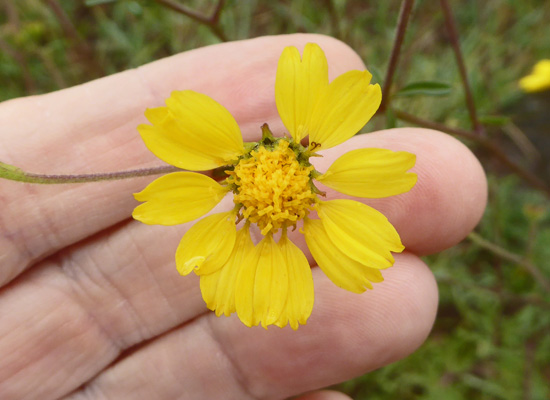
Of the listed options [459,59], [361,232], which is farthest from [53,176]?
[459,59]

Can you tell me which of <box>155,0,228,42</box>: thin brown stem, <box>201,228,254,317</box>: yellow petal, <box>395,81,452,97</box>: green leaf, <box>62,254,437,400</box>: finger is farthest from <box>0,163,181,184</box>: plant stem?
<box>395,81,452,97</box>: green leaf

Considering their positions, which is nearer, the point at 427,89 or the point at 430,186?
the point at 430,186

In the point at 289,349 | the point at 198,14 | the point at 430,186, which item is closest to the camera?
the point at 430,186

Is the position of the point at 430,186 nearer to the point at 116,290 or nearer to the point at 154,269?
the point at 154,269

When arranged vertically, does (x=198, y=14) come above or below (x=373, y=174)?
above

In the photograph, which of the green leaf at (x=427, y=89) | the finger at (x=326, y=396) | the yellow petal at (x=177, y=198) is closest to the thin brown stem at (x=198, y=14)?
the green leaf at (x=427, y=89)

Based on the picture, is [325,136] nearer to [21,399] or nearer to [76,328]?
[76,328]

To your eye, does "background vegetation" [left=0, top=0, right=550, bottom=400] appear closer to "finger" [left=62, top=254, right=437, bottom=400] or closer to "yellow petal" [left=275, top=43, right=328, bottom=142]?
"finger" [left=62, top=254, right=437, bottom=400]
